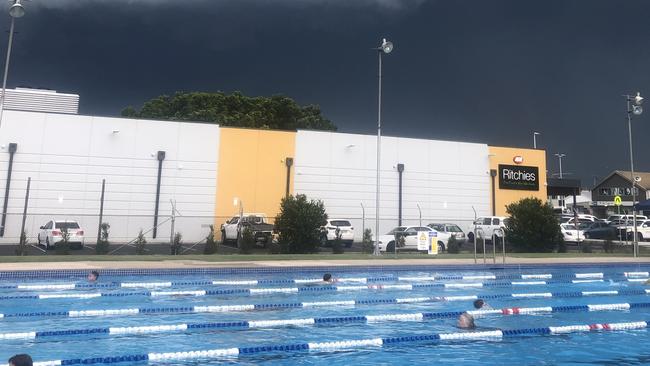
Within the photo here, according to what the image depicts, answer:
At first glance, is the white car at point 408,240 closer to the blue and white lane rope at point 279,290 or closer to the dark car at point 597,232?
the blue and white lane rope at point 279,290

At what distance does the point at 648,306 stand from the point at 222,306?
33.0 feet

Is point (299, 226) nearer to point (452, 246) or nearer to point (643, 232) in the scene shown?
point (452, 246)

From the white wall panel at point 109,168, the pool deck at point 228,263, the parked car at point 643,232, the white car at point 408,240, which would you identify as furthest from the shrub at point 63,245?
the parked car at point 643,232

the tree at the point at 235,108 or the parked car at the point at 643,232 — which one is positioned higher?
the tree at the point at 235,108

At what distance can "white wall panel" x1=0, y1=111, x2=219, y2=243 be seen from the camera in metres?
→ 27.5

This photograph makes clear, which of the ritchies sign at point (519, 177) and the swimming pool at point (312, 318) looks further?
the ritchies sign at point (519, 177)

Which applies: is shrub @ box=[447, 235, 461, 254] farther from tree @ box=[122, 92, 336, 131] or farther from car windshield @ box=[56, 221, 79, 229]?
tree @ box=[122, 92, 336, 131]

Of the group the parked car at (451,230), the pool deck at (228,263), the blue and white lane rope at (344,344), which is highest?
the parked car at (451,230)

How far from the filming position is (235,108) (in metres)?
56.0

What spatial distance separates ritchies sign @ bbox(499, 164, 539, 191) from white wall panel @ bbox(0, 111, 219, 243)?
20883mm

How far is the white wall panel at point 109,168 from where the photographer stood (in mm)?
27516

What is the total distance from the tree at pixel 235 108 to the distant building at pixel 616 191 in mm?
46045

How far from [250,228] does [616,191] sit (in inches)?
3115

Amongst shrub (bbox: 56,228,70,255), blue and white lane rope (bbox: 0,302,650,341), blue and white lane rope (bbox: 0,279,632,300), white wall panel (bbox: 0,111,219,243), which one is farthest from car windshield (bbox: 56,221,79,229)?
blue and white lane rope (bbox: 0,302,650,341)
